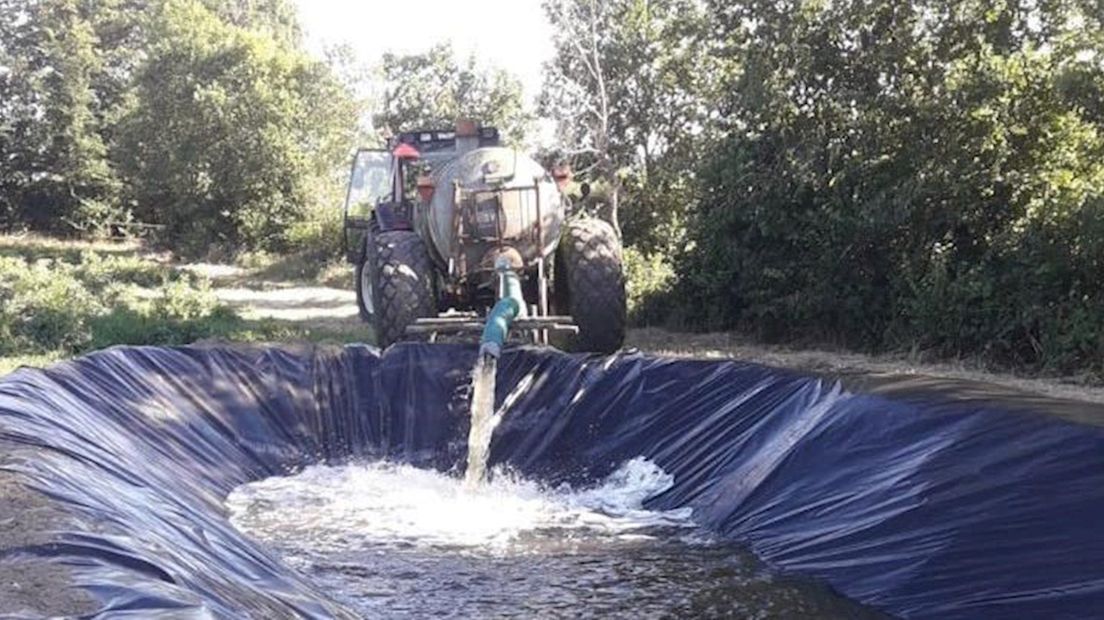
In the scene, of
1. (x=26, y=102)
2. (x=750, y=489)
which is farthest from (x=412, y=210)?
(x=26, y=102)

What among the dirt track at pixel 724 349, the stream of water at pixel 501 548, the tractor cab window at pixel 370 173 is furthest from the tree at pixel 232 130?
the stream of water at pixel 501 548

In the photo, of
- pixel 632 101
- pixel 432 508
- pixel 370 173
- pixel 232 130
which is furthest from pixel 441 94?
→ pixel 432 508

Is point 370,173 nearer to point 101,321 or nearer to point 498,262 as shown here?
point 101,321

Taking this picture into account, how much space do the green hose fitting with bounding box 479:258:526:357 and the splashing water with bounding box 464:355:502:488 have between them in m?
0.09

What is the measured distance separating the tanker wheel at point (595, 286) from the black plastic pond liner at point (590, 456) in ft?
4.78

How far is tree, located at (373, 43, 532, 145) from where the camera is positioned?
2412cm

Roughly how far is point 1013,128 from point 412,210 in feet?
17.3

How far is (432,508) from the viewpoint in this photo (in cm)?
517

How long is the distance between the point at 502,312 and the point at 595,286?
4.74 feet

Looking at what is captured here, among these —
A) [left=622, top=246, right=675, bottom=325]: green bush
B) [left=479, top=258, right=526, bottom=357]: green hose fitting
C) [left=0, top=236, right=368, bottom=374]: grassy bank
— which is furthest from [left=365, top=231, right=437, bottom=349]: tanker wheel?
[left=622, top=246, right=675, bottom=325]: green bush

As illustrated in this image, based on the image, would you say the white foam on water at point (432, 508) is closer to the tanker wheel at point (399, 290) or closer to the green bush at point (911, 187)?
the tanker wheel at point (399, 290)

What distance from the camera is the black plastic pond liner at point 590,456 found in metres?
3.09

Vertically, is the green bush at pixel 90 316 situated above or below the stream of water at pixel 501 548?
above

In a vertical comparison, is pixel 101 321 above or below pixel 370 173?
below
